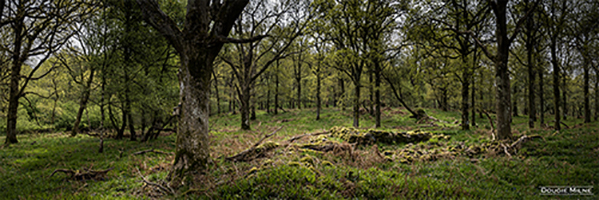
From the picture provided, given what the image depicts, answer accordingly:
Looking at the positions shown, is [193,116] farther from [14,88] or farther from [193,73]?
[14,88]

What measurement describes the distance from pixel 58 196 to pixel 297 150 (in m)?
5.71

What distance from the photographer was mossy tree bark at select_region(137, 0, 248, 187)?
5.39 meters

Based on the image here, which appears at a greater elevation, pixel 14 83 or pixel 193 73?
pixel 14 83

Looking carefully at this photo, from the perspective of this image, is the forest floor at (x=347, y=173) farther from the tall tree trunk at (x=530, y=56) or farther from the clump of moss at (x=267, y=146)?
the tall tree trunk at (x=530, y=56)

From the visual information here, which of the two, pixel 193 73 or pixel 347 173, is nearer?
pixel 193 73

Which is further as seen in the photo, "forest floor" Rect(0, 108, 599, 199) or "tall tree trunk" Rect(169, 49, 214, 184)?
"tall tree trunk" Rect(169, 49, 214, 184)

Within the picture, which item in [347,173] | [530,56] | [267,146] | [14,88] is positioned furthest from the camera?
[530,56]

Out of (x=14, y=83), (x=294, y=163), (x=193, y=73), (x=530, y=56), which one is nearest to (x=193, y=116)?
(x=193, y=73)

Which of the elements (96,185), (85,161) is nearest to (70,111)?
(85,161)

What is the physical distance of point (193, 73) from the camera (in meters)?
5.45

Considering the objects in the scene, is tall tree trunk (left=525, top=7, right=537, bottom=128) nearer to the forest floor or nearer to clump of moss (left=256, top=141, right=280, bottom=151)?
the forest floor

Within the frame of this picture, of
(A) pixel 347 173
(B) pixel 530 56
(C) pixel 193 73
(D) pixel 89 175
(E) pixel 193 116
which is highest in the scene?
(B) pixel 530 56

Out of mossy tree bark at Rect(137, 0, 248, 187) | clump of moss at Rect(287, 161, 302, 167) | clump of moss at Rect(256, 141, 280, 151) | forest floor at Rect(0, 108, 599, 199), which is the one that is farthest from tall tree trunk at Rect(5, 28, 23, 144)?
clump of moss at Rect(287, 161, 302, 167)

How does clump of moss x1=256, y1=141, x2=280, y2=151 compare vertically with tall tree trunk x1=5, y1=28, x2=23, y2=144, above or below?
below
